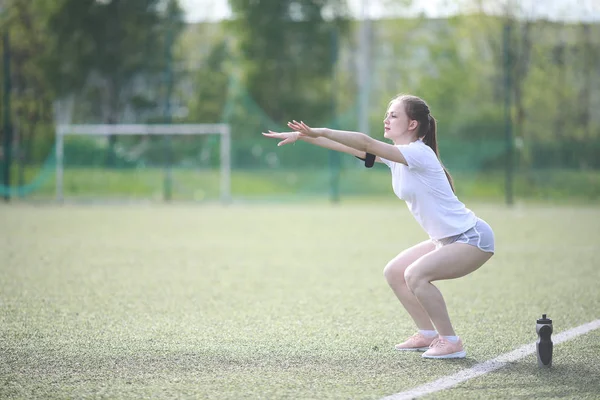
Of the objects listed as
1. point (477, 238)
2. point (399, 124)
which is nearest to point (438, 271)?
point (477, 238)

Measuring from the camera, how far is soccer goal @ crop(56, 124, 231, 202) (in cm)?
2277

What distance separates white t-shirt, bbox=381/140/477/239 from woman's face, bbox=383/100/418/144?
0.26 ft

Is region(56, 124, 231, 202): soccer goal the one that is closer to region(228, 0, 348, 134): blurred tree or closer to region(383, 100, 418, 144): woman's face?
region(228, 0, 348, 134): blurred tree

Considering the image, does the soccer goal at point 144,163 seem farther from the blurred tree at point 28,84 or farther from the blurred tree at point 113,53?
the blurred tree at point 28,84

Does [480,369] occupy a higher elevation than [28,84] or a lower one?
lower

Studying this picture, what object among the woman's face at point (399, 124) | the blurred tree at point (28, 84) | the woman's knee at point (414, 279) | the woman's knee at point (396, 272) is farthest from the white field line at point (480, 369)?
the blurred tree at point (28, 84)

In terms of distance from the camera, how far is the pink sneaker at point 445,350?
16.3ft

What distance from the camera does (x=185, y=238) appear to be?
43.5 ft

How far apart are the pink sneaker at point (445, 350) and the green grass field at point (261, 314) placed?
0.07m

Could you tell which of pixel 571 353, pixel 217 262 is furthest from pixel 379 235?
pixel 571 353

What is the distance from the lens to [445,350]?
16.3 ft

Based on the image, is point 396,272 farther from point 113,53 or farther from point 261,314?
point 113,53

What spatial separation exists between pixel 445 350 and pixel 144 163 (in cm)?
1863

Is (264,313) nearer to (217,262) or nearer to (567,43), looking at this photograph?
(217,262)
